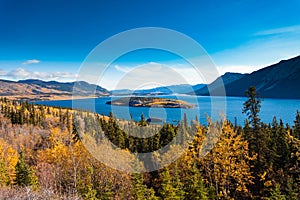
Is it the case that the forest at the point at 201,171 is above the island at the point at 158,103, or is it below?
below

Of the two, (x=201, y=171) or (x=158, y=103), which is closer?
(x=201, y=171)

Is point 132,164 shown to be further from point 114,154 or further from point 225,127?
point 225,127

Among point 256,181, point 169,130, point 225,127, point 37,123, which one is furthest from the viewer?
point 37,123

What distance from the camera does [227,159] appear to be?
74.5 ft

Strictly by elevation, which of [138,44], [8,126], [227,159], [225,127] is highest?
[138,44]

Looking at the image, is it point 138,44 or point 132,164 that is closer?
point 138,44

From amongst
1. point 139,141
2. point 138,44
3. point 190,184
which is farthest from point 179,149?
point 138,44

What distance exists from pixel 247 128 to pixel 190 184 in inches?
623

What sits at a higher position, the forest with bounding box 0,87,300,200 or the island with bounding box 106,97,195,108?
the island with bounding box 106,97,195,108

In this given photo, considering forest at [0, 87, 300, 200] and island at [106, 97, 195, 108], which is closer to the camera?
forest at [0, 87, 300, 200]

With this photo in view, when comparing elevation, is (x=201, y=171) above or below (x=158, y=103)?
below

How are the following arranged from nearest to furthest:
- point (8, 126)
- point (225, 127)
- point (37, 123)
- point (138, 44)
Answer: point (138, 44) < point (225, 127) < point (8, 126) < point (37, 123)

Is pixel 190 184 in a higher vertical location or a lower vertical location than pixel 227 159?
lower

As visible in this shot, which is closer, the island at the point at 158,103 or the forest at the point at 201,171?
the forest at the point at 201,171
